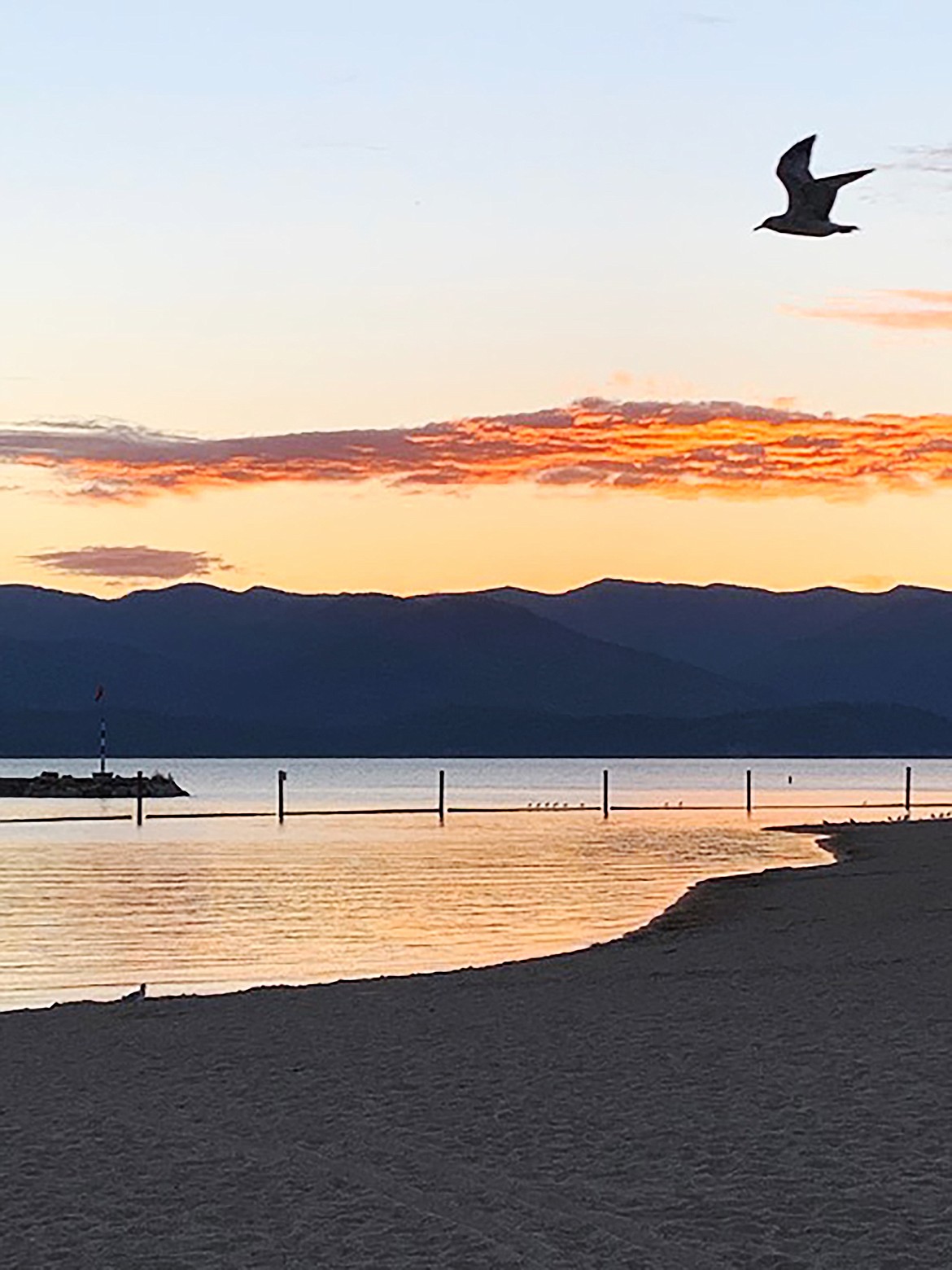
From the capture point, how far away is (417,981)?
24.1 m

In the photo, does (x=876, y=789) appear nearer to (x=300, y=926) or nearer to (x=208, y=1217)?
(x=300, y=926)

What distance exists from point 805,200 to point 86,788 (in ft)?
387

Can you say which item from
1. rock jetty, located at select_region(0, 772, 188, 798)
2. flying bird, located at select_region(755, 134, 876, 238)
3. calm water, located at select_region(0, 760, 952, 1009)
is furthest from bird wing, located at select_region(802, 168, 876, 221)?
rock jetty, located at select_region(0, 772, 188, 798)

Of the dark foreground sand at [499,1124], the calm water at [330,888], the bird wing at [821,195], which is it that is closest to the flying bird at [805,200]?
the bird wing at [821,195]

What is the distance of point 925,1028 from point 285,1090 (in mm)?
5536

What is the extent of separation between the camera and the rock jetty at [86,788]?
419ft

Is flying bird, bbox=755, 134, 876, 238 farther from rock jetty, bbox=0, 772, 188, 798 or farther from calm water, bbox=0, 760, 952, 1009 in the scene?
rock jetty, bbox=0, 772, 188, 798

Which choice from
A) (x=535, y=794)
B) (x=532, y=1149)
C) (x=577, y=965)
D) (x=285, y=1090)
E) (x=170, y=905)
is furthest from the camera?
(x=535, y=794)

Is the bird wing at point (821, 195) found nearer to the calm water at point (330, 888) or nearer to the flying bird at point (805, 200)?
the flying bird at point (805, 200)

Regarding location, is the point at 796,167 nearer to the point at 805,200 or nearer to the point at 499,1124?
the point at 805,200

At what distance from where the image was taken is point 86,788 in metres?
129

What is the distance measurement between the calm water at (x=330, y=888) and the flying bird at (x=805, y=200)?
15.4 metres

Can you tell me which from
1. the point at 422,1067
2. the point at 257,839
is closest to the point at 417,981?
the point at 422,1067

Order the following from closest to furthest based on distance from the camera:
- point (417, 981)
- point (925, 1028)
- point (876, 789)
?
1. point (925, 1028)
2. point (417, 981)
3. point (876, 789)
